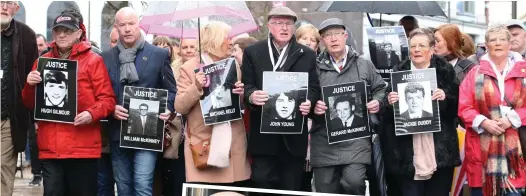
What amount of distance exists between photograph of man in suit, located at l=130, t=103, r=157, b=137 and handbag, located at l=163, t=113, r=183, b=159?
0.26 m

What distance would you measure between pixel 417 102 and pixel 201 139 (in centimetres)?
181

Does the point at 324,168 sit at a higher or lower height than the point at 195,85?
lower

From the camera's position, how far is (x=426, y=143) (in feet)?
27.9

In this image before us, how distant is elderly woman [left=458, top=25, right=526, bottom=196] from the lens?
816 cm

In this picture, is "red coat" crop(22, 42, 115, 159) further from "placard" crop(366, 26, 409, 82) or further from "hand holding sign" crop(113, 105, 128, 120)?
"placard" crop(366, 26, 409, 82)

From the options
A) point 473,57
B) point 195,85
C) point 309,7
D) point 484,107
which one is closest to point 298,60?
point 195,85

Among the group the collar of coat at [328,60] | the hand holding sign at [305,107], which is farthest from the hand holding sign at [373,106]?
the hand holding sign at [305,107]

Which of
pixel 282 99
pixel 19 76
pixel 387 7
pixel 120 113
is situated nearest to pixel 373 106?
pixel 282 99

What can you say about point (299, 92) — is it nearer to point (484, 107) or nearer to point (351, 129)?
point (351, 129)

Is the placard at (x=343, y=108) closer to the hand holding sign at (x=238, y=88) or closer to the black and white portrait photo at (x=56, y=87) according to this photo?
the hand holding sign at (x=238, y=88)

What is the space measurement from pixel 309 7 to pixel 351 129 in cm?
2351

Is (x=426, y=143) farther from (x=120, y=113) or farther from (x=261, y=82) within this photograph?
(x=120, y=113)

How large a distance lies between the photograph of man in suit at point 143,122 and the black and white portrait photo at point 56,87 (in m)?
0.62

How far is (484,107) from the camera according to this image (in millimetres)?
8258
